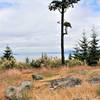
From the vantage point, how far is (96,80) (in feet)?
62.8

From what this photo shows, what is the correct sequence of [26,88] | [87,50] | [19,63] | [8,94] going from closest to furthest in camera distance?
[8,94], [26,88], [19,63], [87,50]

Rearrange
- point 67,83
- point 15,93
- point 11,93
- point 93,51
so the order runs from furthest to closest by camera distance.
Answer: point 93,51 < point 67,83 < point 11,93 < point 15,93

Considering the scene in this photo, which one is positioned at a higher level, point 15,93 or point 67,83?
point 67,83

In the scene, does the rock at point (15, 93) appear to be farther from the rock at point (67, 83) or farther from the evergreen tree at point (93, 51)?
the evergreen tree at point (93, 51)

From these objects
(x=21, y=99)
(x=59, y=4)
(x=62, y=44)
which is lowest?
(x=21, y=99)

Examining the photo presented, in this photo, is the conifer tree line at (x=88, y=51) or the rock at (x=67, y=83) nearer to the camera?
the rock at (x=67, y=83)

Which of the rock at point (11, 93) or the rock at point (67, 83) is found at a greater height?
the rock at point (67, 83)

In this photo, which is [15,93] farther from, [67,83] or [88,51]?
[88,51]

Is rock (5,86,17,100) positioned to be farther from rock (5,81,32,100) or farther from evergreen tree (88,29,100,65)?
evergreen tree (88,29,100,65)

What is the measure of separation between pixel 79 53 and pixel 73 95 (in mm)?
51728

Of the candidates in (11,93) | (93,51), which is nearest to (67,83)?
(11,93)

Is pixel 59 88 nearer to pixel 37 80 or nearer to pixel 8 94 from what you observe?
pixel 8 94

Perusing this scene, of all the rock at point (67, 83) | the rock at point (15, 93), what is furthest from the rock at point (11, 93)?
the rock at point (67, 83)

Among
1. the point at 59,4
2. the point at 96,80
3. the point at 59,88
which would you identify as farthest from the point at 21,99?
the point at 59,4
